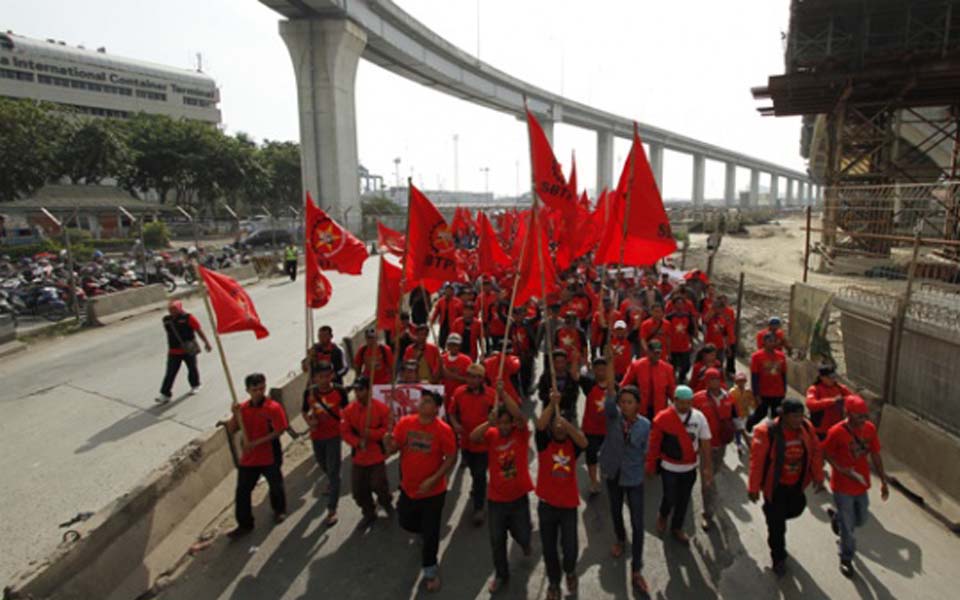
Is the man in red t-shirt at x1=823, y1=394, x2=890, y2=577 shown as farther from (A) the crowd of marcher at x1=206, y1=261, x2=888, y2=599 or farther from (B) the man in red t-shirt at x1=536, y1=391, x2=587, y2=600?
(B) the man in red t-shirt at x1=536, y1=391, x2=587, y2=600

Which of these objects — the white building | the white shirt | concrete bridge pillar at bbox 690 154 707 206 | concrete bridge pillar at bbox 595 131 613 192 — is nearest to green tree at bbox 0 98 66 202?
the white building

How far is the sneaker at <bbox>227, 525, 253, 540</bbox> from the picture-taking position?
202 inches

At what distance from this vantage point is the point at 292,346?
12.0 meters

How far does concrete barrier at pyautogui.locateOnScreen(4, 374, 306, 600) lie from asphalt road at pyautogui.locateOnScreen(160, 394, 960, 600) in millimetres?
264

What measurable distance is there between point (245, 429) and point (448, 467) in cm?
194

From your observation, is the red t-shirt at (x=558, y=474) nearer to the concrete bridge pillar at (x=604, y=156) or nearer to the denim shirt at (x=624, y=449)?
the denim shirt at (x=624, y=449)

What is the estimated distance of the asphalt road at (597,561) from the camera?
4.37 metres

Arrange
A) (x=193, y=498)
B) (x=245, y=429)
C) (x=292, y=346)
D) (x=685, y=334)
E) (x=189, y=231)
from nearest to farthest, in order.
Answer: (x=245, y=429) < (x=193, y=498) < (x=685, y=334) < (x=292, y=346) < (x=189, y=231)

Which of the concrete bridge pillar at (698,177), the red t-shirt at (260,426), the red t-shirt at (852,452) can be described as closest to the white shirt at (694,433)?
the red t-shirt at (852,452)

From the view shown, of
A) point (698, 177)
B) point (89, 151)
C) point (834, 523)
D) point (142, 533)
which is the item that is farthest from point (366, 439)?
point (698, 177)

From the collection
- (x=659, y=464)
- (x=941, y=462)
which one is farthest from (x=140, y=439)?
(x=941, y=462)

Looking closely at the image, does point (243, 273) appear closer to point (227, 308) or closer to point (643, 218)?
point (227, 308)

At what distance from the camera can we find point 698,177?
118562 mm

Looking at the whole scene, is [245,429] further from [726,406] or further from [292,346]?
[292,346]
